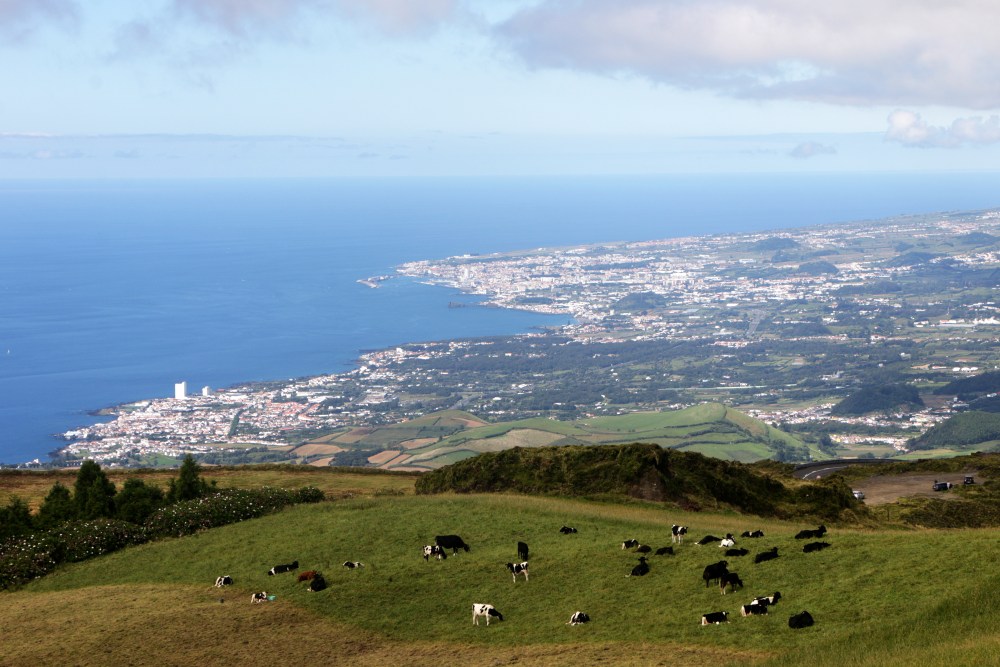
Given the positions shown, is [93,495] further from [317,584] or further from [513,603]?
[513,603]

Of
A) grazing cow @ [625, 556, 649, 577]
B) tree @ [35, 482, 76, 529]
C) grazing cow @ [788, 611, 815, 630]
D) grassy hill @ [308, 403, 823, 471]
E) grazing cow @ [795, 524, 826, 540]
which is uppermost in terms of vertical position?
grazing cow @ [788, 611, 815, 630]

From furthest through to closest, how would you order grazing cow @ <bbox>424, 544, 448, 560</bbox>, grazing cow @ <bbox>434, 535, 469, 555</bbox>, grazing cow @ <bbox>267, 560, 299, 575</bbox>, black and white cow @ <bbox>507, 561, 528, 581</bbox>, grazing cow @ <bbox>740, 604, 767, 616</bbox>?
grazing cow @ <bbox>434, 535, 469, 555</bbox>
grazing cow @ <bbox>267, 560, 299, 575</bbox>
grazing cow @ <bbox>424, 544, 448, 560</bbox>
black and white cow @ <bbox>507, 561, 528, 581</bbox>
grazing cow @ <bbox>740, 604, 767, 616</bbox>

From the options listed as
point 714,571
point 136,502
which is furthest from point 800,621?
point 136,502

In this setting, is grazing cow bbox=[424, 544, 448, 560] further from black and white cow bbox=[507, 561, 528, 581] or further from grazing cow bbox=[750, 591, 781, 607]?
grazing cow bbox=[750, 591, 781, 607]

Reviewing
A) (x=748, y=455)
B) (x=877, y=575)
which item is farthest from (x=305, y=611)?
(x=748, y=455)

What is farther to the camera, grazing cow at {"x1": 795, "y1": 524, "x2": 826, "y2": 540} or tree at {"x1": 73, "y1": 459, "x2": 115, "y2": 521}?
tree at {"x1": 73, "y1": 459, "x2": 115, "y2": 521}

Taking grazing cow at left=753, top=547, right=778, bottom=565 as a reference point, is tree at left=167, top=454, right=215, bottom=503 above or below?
below

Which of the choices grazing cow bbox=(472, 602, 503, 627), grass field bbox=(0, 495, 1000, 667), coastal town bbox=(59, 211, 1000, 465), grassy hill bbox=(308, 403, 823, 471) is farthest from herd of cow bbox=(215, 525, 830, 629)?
coastal town bbox=(59, 211, 1000, 465)

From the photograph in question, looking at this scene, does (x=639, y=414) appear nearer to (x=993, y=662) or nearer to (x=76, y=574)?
(x=76, y=574)
